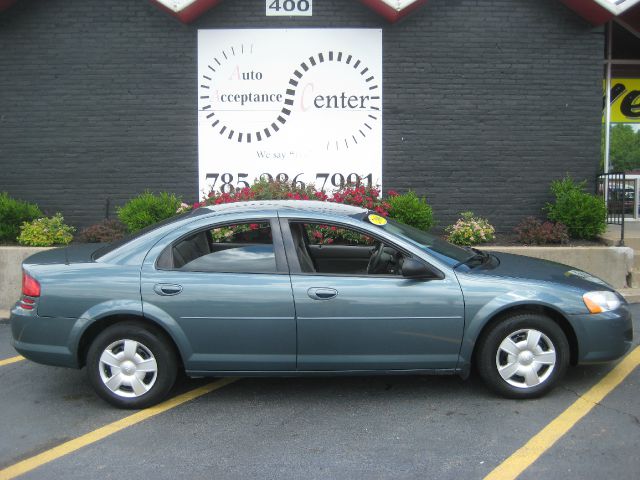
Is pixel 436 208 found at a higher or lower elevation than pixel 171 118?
lower

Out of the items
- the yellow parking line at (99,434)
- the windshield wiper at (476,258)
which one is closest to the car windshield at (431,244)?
the windshield wiper at (476,258)

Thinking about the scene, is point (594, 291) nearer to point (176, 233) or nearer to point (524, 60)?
point (176, 233)

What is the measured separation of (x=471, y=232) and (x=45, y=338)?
5.99m

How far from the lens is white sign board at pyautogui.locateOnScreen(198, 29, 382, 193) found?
966 cm

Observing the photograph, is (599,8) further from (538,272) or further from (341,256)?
(341,256)

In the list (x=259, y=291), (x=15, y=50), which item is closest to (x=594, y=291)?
(x=259, y=291)

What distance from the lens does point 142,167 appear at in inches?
388

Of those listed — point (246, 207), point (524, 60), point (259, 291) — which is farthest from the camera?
point (524, 60)

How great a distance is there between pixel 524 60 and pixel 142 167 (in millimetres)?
6092

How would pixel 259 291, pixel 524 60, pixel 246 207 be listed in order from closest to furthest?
pixel 259 291 → pixel 246 207 → pixel 524 60

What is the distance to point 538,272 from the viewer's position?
502cm

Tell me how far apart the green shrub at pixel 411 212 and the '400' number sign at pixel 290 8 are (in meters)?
3.21

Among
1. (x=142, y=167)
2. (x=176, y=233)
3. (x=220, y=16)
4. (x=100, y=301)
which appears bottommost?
(x=100, y=301)

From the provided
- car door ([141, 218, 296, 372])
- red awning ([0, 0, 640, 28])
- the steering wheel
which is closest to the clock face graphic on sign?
red awning ([0, 0, 640, 28])
